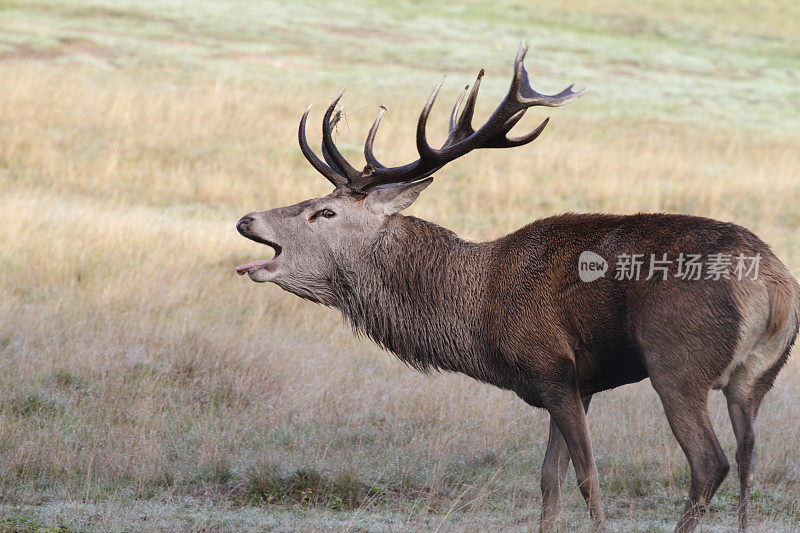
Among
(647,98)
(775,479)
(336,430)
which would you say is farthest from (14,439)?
(647,98)

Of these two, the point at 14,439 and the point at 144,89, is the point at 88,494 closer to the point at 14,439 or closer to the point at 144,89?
the point at 14,439

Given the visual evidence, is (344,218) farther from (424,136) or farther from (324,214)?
(424,136)

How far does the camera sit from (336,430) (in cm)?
666

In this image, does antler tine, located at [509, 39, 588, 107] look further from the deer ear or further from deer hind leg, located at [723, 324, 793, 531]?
deer hind leg, located at [723, 324, 793, 531]

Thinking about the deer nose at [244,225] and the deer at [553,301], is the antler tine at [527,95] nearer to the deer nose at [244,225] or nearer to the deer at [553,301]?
the deer at [553,301]

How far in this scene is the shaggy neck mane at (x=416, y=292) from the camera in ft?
17.9

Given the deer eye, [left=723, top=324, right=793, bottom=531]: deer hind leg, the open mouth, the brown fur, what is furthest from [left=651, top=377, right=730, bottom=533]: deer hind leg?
the open mouth

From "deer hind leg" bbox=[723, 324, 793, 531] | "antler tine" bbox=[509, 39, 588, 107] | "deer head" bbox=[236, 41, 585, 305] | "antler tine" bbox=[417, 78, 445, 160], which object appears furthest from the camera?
"deer head" bbox=[236, 41, 585, 305]

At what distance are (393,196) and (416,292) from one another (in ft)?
2.04

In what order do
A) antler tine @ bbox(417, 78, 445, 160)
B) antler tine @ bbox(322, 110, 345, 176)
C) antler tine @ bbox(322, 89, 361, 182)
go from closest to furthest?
1. antler tine @ bbox(417, 78, 445, 160)
2. antler tine @ bbox(322, 89, 361, 182)
3. antler tine @ bbox(322, 110, 345, 176)

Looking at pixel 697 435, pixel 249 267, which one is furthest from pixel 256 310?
pixel 697 435

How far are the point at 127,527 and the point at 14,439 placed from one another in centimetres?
157

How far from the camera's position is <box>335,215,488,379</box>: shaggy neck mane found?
17.9 ft

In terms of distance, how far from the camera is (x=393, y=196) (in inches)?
221
